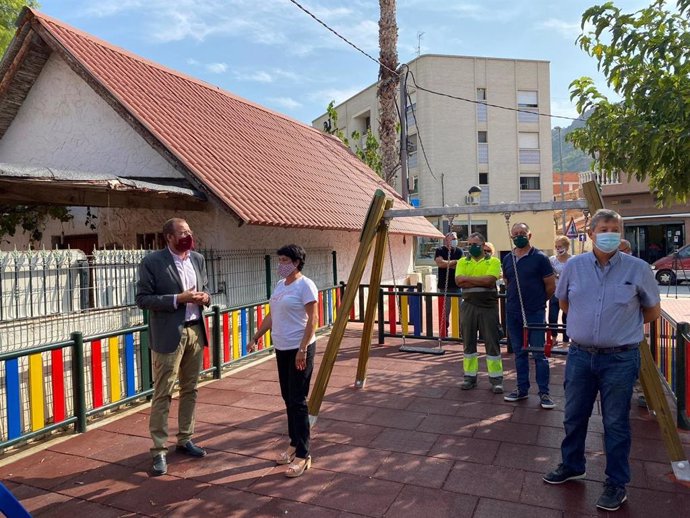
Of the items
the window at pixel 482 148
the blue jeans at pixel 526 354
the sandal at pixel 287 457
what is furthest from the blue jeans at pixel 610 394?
the window at pixel 482 148

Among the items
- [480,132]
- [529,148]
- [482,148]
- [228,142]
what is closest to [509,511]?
[228,142]

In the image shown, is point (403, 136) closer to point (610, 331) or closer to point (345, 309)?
point (345, 309)

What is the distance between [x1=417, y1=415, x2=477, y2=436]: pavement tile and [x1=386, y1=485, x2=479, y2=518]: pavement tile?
1157 millimetres

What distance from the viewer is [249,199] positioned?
27.4ft

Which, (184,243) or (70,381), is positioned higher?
(184,243)

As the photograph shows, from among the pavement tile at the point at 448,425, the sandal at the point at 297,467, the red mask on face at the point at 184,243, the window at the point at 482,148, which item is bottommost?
the pavement tile at the point at 448,425

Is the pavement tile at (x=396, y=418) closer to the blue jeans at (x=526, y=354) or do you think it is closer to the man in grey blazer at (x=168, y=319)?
the blue jeans at (x=526, y=354)

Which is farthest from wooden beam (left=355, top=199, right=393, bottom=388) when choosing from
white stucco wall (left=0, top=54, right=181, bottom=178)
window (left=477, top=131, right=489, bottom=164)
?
window (left=477, top=131, right=489, bottom=164)

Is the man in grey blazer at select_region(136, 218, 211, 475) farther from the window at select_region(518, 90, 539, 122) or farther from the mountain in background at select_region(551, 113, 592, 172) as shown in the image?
the window at select_region(518, 90, 539, 122)

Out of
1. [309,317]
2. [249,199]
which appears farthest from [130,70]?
[309,317]

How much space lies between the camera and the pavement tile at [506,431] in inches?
A: 177

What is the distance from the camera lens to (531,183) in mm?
38031

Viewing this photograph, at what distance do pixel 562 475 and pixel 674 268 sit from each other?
777 inches

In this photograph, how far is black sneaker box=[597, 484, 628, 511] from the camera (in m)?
3.26
